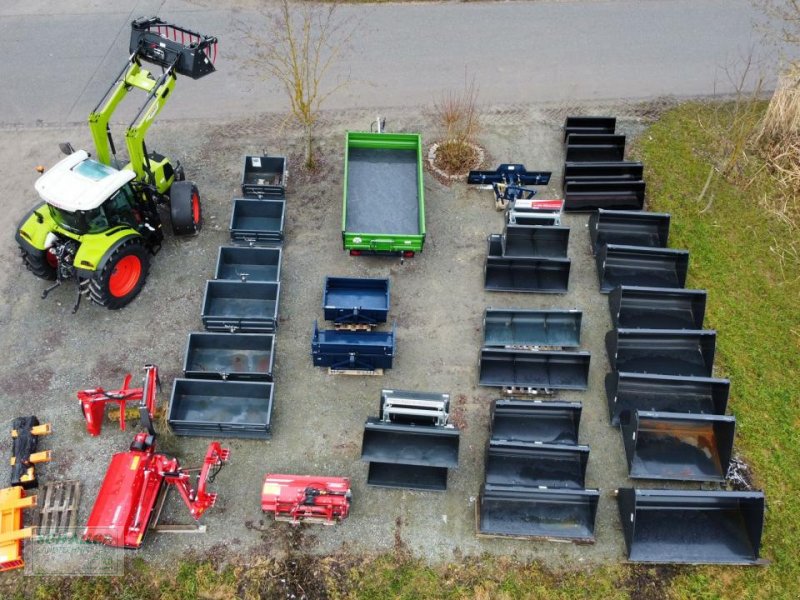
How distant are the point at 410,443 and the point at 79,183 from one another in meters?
6.75

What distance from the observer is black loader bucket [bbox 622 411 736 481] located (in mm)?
9930

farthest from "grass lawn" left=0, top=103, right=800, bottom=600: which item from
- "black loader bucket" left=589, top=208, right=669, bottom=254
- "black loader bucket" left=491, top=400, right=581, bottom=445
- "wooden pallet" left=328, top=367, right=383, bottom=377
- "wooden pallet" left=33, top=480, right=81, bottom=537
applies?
"wooden pallet" left=328, top=367, right=383, bottom=377

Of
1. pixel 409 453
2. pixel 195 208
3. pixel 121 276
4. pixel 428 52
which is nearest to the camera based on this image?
pixel 409 453

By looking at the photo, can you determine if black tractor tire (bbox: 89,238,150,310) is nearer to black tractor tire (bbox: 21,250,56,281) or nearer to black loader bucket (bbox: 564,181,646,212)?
black tractor tire (bbox: 21,250,56,281)

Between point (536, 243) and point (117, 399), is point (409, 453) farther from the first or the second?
point (536, 243)

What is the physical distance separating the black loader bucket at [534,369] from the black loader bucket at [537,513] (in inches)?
76.6

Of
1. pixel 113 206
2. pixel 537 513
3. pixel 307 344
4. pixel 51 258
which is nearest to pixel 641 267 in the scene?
pixel 537 513

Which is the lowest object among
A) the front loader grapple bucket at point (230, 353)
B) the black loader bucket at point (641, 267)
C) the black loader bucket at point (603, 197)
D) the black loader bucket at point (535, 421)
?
the black loader bucket at point (535, 421)

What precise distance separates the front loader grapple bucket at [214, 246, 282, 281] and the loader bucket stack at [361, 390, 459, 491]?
3666 millimetres

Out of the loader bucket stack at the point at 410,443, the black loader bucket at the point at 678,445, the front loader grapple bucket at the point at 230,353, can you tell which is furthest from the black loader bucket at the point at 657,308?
the front loader grapple bucket at the point at 230,353

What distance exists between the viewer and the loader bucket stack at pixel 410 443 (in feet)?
32.0

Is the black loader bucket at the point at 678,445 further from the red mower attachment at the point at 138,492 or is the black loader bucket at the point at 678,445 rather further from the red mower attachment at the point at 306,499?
the red mower attachment at the point at 138,492

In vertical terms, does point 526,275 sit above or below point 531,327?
above

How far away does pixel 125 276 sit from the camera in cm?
1161
